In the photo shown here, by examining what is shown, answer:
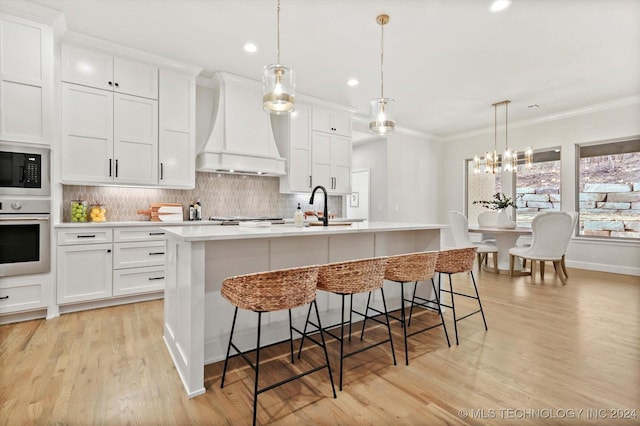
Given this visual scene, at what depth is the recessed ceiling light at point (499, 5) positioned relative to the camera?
2.79 m

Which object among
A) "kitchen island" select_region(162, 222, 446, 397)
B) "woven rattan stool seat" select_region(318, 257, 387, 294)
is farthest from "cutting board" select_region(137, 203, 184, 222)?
"woven rattan stool seat" select_region(318, 257, 387, 294)

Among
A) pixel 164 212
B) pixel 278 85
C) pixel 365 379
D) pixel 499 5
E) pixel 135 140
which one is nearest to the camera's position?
pixel 365 379

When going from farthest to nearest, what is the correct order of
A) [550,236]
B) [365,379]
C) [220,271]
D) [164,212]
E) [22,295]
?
[550,236], [164,212], [22,295], [220,271], [365,379]

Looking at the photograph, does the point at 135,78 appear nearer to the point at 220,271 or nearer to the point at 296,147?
the point at 296,147

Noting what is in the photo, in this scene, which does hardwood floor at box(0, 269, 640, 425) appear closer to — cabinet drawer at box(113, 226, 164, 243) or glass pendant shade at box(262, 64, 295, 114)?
cabinet drawer at box(113, 226, 164, 243)

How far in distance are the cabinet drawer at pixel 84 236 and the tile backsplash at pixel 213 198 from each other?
631 mm

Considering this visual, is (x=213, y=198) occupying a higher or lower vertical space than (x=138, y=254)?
higher

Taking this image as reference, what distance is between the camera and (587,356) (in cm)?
230

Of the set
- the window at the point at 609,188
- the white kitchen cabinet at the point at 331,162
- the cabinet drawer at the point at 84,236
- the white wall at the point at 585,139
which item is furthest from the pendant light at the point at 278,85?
the window at the point at 609,188

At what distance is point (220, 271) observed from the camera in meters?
2.17

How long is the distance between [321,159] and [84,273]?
355 centimetres

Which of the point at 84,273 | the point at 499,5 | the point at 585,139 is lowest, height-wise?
the point at 84,273

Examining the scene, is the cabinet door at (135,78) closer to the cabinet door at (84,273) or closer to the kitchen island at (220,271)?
the cabinet door at (84,273)

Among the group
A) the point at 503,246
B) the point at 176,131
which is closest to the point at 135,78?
the point at 176,131
